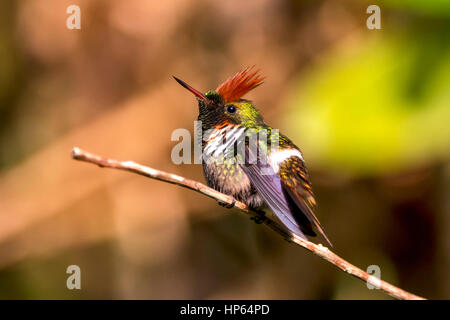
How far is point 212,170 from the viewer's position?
8.87 feet

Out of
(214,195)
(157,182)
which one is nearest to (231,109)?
(214,195)

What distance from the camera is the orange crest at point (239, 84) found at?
2699 millimetres

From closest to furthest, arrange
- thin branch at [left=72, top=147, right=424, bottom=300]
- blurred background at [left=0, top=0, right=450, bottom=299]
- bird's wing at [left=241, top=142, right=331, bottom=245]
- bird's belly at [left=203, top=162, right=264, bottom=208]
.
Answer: thin branch at [left=72, top=147, right=424, bottom=300] → bird's wing at [left=241, top=142, right=331, bottom=245] → bird's belly at [left=203, top=162, right=264, bottom=208] → blurred background at [left=0, top=0, right=450, bottom=299]

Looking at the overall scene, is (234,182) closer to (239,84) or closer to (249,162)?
(249,162)

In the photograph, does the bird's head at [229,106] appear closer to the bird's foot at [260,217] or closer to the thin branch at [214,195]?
the bird's foot at [260,217]

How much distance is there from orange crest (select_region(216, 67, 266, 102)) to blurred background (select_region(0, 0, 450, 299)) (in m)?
1.48

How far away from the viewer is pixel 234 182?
2.64m

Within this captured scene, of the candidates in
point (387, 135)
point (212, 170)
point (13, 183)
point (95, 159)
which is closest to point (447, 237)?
point (387, 135)

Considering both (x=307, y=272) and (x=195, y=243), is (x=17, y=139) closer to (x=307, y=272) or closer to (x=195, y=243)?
(x=195, y=243)

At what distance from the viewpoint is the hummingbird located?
7.81ft

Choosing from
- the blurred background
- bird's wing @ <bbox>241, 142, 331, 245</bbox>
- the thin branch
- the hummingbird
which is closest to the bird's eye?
the hummingbird

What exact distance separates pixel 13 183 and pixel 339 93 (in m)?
3.24

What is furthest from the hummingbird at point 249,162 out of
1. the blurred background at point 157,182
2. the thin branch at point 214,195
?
the blurred background at point 157,182

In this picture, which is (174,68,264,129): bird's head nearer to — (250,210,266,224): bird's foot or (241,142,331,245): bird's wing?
(241,142,331,245): bird's wing
